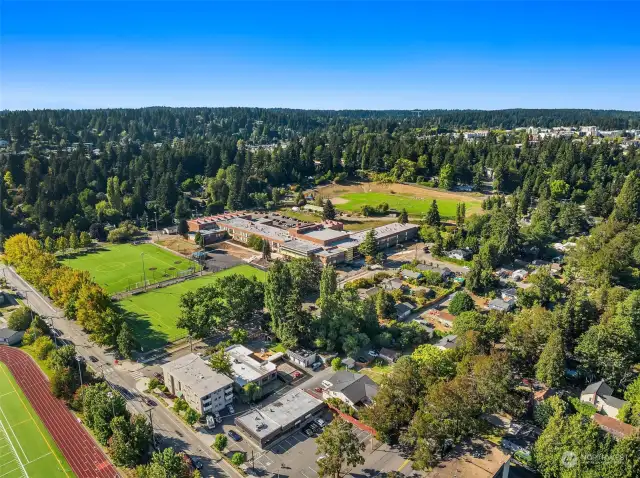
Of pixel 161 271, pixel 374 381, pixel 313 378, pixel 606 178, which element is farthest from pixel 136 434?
pixel 606 178

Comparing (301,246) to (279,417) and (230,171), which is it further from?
(230,171)

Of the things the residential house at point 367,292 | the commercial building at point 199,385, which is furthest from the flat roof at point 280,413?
the residential house at point 367,292

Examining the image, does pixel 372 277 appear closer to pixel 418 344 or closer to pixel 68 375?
pixel 418 344

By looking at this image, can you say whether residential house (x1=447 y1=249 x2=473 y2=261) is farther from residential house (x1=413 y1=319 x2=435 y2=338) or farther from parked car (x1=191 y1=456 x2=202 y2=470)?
parked car (x1=191 y1=456 x2=202 y2=470)

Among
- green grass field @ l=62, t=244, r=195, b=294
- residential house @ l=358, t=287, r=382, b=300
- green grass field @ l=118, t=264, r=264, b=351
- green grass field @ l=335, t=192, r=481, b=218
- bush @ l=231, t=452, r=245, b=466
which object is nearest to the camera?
bush @ l=231, t=452, r=245, b=466

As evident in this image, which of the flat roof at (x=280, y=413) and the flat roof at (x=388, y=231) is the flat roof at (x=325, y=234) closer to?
the flat roof at (x=388, y=231)

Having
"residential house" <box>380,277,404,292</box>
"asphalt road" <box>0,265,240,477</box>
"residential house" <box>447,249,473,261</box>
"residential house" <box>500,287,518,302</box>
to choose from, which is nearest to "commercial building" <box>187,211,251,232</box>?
"asphalt road" <box>0,265,240,477</box>
